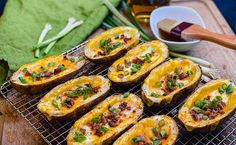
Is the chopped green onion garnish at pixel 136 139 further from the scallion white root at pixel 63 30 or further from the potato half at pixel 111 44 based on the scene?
the scallion white root at pixel 63 30

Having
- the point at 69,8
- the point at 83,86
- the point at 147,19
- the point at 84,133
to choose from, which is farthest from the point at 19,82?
the point at 147,19

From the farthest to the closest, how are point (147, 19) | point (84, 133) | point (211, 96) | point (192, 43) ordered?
point (147, 19)
point (192, 43)
point (211, 96)
point (84, 133)

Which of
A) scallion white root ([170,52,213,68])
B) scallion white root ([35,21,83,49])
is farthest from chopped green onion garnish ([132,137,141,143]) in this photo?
scallion white root ([35,21,83,49])

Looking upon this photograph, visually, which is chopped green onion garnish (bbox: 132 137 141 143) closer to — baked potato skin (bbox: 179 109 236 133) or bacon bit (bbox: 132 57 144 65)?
baked potato skin (bbox: 179 109 236 133)

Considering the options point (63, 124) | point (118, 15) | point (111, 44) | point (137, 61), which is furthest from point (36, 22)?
point (63, 124)

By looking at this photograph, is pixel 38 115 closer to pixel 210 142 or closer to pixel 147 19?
pixel 210 142

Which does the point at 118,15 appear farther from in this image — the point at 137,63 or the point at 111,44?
the point at 137,63
